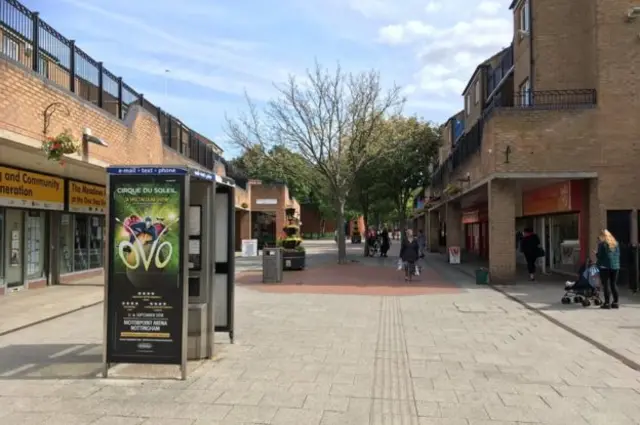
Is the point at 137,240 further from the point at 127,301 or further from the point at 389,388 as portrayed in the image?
Result: the point at 389,388

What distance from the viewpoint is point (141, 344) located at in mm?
6500

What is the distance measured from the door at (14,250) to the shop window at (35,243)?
10.3 inches

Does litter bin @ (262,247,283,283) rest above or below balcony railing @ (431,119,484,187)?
below

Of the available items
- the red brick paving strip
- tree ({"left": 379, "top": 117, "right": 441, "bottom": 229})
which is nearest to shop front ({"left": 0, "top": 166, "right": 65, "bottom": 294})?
the red brick paving strip

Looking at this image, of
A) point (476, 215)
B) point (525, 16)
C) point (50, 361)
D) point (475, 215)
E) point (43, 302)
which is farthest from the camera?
point (475, 215)

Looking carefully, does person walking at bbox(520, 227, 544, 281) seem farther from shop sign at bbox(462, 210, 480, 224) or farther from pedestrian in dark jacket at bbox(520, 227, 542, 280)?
shop sign at bbox(462, 210, 480, 224)

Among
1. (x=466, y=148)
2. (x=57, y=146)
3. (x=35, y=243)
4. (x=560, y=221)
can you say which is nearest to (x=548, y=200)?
(x=560, y=221)

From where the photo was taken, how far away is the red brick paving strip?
16.2 m

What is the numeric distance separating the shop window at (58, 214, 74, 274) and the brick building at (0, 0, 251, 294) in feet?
0.10

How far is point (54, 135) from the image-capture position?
12.0 m

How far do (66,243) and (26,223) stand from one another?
242 cm

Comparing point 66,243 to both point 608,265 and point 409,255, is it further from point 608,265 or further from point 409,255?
point 608,265

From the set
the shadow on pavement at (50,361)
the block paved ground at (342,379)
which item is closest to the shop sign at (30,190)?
the block paved ground at (342,379)

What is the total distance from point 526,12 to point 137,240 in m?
18.4
